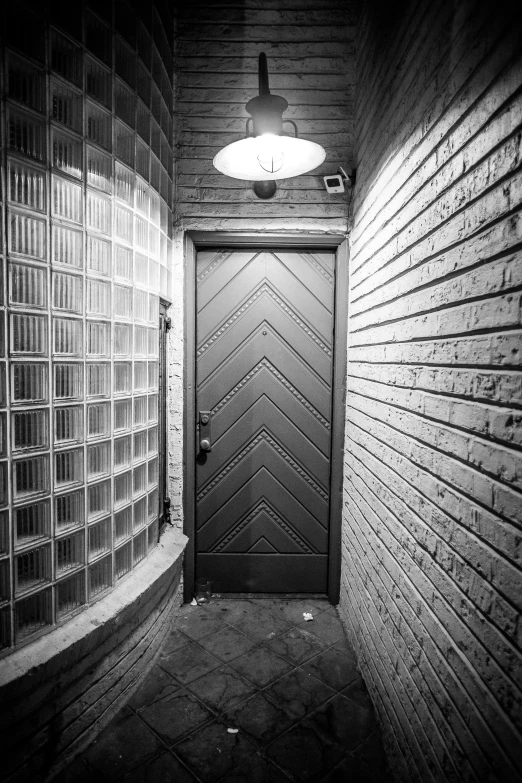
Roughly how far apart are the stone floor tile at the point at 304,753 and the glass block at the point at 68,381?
2.08 metres

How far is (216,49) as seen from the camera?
3.34m

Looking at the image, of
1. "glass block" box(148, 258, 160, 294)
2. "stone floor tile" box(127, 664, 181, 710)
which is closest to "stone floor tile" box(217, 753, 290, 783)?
"stone floor tile" box(127, 664, 181, 710)

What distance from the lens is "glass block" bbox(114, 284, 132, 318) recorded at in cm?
245

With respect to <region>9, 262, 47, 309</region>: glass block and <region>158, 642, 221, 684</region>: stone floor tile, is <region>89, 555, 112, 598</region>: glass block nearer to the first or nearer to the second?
<region>158, 642, 221, 684</region>: stone floor tile

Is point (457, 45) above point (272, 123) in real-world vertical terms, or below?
below

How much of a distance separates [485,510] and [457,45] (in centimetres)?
166

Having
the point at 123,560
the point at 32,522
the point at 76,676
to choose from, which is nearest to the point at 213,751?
the point at 76,676

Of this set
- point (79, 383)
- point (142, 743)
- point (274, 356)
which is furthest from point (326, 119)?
point (142, 743)

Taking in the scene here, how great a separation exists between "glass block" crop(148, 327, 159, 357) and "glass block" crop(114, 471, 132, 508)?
822 mm

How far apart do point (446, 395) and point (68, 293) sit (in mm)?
1800

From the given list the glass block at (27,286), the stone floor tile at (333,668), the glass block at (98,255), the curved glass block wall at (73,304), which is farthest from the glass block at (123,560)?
the glass block at (98,255)

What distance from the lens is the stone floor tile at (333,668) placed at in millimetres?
2676

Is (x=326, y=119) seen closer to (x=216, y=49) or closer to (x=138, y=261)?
(x=216, y=49)

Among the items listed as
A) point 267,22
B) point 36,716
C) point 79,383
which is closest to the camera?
point 36,716
